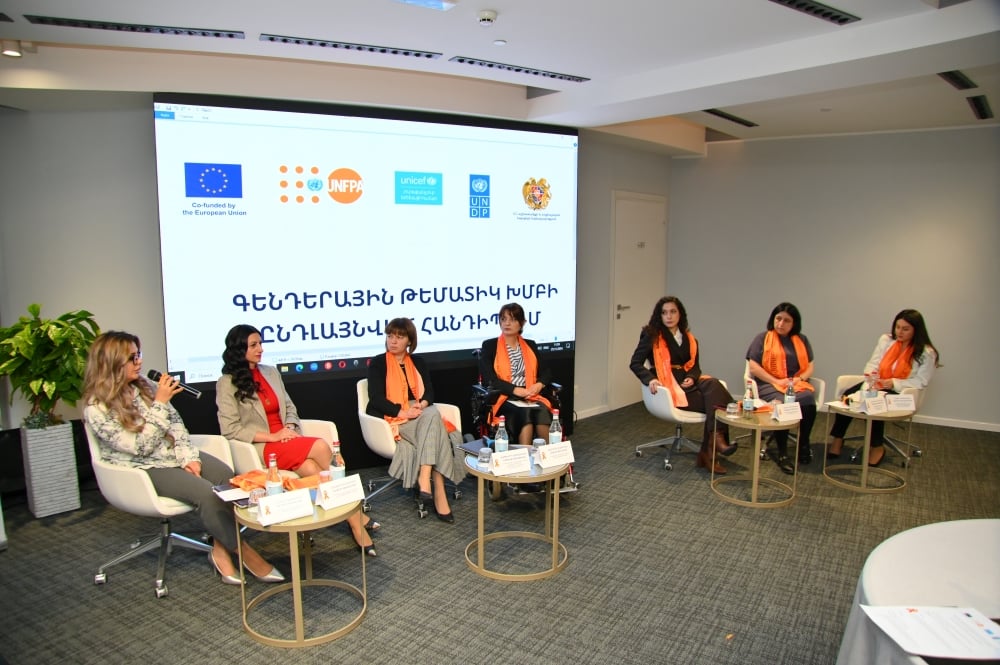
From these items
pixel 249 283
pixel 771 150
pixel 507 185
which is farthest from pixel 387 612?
pixel 771 150

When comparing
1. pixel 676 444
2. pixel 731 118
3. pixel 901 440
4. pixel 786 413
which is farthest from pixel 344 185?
pixel 901 440

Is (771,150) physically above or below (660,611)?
above

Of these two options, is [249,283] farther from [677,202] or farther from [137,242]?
[677,202]

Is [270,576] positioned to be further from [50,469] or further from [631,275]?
[631,275]

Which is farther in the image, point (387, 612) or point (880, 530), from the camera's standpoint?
point (880, 530)

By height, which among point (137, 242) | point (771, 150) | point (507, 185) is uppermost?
point (771, 150)

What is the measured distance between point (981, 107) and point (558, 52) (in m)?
3.77

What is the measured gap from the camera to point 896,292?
21.5ft

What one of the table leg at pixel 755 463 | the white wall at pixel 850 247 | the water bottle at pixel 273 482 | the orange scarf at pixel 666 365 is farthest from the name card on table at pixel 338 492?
the white wall at pixel 850 247

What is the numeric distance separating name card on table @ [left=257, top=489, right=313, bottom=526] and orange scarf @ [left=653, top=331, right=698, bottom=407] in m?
3.17

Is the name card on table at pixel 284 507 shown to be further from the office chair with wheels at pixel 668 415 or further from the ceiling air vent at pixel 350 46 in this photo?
the office chair with wheels at pixel 668 415

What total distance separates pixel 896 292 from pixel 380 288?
505cm

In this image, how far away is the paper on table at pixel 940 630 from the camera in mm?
1467

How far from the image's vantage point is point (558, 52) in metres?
4.10
